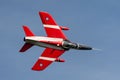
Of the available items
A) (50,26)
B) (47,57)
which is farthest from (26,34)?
(50,26)

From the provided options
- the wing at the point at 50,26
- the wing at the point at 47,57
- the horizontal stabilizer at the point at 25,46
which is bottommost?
the wing at the point at 47,57

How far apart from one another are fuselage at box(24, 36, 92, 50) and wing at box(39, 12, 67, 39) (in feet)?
7.99

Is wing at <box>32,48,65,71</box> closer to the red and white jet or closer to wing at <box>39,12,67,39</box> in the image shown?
the red and white jet

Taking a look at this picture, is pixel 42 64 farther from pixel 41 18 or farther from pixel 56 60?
pixel 41 18

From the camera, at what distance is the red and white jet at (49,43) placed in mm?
163375

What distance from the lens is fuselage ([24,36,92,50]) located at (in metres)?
163

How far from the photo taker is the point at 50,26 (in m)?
170

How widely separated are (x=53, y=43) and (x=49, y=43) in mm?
1218

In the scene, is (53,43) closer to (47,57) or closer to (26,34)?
(47,57)

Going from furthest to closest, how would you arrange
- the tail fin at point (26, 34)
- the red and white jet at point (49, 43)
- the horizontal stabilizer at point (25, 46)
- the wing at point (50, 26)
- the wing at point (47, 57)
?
the wing at point (50, 26)
the wing at point (47, 57)
the horizontal stabilizer at point (25, 46)
the red and white jet at point (49, 43)
the tail fin at point (26, 34)

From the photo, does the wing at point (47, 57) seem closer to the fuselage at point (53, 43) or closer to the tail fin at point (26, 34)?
the fuselage at point (53, 43)

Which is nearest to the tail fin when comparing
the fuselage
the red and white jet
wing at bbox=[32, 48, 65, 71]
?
the red and white jet

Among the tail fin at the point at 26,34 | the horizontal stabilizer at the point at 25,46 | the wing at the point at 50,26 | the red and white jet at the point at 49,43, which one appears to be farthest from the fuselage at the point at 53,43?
the wing at the point at 50,26

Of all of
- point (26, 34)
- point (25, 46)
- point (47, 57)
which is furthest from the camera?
point (47, 57)
